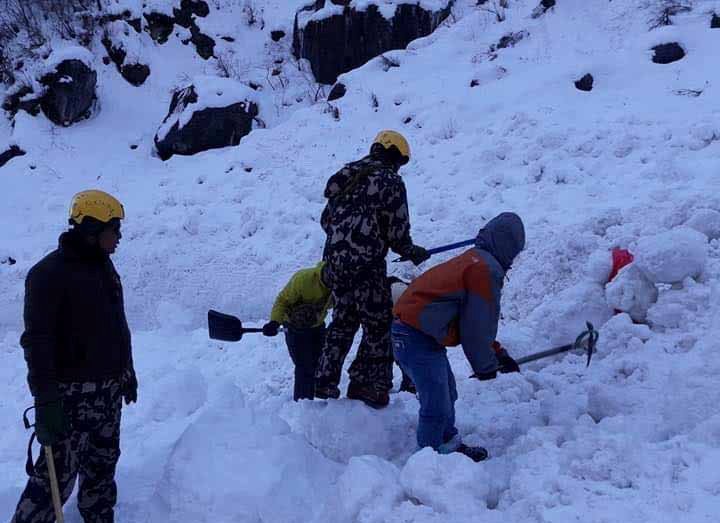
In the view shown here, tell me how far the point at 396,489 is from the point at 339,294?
50.7 inches

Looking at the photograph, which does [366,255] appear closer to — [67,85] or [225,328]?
[225,328]

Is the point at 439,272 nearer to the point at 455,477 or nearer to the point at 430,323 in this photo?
the point at 430,323

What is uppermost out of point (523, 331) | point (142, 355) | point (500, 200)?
point (500, 200)

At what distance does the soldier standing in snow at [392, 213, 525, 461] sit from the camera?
3.06 metres

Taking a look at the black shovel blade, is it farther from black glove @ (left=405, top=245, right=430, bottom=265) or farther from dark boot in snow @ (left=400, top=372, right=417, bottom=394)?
black glove @ (left=405, top=245, right=430, bottom=265)

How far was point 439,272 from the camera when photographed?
3166 mm

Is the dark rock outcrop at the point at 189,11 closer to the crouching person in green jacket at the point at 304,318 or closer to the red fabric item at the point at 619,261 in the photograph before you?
the crouching person in green jacket at the point at 304,318

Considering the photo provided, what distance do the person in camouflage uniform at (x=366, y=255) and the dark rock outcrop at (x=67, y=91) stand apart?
9506 mm

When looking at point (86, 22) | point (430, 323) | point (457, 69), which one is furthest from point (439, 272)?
point (86, 22)

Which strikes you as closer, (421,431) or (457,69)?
(421,431)

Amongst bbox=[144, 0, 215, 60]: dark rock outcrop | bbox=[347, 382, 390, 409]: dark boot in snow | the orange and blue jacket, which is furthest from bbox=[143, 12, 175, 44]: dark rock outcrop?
the orange and blue jacket

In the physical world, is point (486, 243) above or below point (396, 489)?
above

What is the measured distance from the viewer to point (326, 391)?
3.94 meters

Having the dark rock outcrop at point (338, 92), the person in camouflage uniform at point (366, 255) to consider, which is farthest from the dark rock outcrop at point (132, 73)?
the person in camouflage uniform at point (366, 255)
